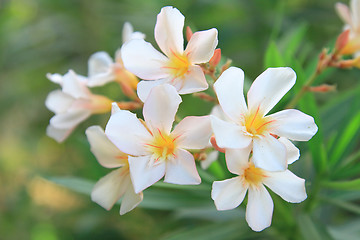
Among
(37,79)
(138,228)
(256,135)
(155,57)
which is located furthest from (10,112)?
(256,135)

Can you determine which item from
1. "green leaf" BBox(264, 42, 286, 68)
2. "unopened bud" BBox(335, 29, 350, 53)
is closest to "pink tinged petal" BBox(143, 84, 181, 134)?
"green leaf" BBox(264, 42, 286, 68)

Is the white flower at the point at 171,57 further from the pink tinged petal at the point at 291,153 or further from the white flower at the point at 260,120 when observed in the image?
the pink tinged petal at the point at 291,153

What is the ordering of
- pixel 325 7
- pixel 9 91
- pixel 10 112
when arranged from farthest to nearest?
pixel 10 112, pixel 9 91, pixel 325 7

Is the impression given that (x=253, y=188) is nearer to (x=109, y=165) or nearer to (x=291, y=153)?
(x=291, y=153)

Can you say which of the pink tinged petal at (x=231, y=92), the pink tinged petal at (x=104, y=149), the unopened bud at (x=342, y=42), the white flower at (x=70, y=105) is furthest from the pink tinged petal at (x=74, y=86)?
the unopened bud at (x=342, y=42)

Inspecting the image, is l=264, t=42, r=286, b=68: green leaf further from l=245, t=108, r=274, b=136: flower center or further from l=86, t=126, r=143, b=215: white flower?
l=86, t=126, r=143, b=215: white flower

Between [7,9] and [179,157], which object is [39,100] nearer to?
[7,9]
